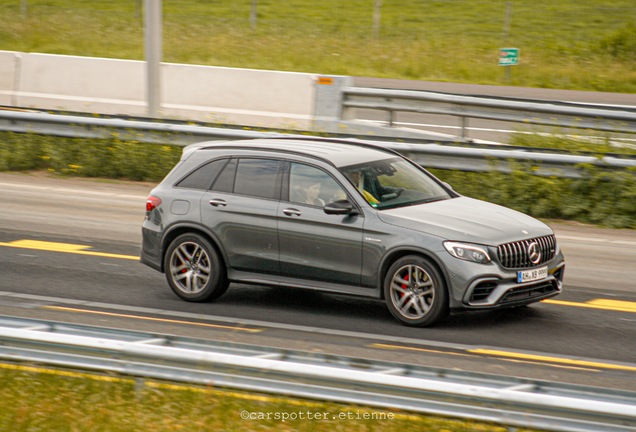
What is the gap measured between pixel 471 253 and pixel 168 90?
1366 cm

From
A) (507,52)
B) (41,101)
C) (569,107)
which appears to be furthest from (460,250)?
(507,52)

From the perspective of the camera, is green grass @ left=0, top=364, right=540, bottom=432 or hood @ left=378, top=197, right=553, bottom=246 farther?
hood @ left=378, top=197, right=553, bottom=246

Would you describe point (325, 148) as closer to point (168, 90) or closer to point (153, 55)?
point (153, 55)

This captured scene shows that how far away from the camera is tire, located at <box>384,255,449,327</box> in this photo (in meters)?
9.17

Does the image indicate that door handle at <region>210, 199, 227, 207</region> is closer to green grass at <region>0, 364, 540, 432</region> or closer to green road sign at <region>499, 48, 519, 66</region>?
green grass at <region>0, 364, 540, 432</region>

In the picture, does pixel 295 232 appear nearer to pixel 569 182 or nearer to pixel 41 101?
pixel 569 182

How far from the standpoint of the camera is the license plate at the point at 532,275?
927 centimetres

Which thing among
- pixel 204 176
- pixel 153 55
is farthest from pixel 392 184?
pixel 153 55

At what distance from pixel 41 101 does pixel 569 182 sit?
40.2 feet

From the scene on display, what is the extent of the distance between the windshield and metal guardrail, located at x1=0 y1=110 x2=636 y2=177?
15.2 feet

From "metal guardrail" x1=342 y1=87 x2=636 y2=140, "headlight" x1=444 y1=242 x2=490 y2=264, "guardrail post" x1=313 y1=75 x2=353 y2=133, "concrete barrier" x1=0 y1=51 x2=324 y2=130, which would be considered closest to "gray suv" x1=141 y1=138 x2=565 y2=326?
"headlight" x1=444 y1=242 x2=490 y2=264

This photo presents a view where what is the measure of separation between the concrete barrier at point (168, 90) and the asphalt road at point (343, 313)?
7058 mm

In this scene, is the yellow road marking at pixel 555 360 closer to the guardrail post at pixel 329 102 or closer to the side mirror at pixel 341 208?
the side mirror at pixel 341 208

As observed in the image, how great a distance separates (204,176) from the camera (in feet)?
34.9
